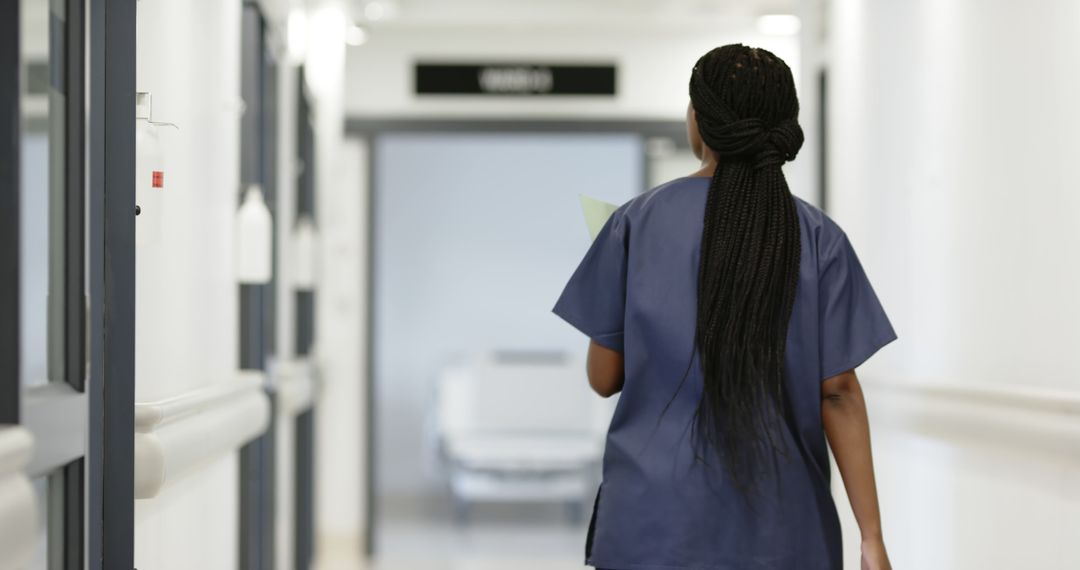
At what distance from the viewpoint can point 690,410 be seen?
183cm

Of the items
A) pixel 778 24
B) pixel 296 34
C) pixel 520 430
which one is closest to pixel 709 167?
pixel 296 34

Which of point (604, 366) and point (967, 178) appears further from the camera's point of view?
point (967, 178)

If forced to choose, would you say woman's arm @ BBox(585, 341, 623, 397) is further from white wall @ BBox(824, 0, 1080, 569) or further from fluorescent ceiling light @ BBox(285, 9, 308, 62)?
fluorescent ceiling light @ BBox(285, 9, 308, 62)

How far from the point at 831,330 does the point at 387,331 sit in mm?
7658

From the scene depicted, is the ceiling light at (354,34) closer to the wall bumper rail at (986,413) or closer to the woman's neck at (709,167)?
the wall bumper rail at (986,413)

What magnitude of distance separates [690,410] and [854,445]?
0.86 ft

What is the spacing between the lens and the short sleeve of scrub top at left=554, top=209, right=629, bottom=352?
1.91 metres

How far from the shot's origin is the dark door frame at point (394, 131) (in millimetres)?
6750

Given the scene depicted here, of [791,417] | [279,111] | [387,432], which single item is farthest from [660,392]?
[387,432]

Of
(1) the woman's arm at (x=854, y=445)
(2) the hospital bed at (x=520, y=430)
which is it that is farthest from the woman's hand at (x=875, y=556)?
(2) the hospital bed at (x=520, y=430)

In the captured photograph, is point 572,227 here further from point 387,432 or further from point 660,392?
point 660,392

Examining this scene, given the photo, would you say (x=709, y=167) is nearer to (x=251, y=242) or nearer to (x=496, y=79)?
(x=251, y=242)

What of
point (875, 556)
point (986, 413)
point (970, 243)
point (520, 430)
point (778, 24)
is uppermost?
point (778, 24)

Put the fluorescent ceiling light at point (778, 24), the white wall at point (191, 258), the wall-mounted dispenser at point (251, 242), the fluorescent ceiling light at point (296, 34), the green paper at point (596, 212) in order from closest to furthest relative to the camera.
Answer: the green paper at point (596, 212) → the white wall at point (191, 258) → the wall-mounted dispenser at point (251, 242) → the fluorescent ceiling light at point (296, 34) → the fluorescent ceiling light at point (778, 24)
